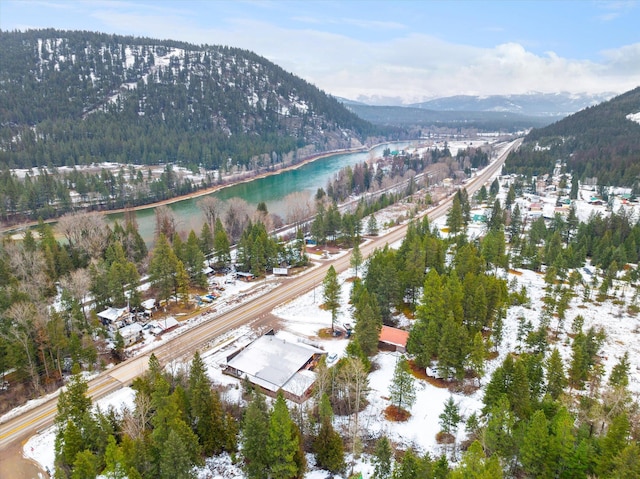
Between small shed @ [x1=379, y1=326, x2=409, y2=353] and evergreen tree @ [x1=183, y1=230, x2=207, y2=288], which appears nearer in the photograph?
small shed @ [x1=379, y1=326, x2=409, y2=353]

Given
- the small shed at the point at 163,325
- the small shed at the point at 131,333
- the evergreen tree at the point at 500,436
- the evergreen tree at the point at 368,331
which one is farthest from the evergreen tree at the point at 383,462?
the small shed at the point at 131,333

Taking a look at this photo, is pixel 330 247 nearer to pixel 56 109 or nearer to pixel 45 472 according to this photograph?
pixel 45 472

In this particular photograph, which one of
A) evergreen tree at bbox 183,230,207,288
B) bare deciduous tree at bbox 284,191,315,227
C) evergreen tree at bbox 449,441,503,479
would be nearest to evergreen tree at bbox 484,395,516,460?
evergreen tree at bbox 449,441,503,479

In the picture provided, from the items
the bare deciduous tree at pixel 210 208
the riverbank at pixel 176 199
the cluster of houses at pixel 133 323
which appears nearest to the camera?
the cluster of houses at pixel 133 323

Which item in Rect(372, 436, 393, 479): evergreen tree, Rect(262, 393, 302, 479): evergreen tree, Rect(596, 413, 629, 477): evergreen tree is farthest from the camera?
Rect(262, 393, 302, 479): evergreen tree

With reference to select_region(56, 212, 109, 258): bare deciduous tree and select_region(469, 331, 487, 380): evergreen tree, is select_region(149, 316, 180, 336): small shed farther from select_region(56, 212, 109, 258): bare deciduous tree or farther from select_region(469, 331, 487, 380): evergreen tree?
select_region(469, 331, 487, 380): evergreen tree

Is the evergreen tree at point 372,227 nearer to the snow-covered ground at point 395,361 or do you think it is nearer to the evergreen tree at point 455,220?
the evergreen tree at point 455,220

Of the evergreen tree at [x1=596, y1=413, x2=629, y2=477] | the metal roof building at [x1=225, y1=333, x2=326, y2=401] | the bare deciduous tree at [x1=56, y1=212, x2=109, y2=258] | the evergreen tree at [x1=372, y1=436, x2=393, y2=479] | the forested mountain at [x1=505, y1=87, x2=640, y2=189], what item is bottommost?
the metal roof building at [x1=225, y1=333, x2=326, y2=401]

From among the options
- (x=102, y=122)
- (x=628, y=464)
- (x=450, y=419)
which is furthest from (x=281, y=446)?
(x=102, y=122)
